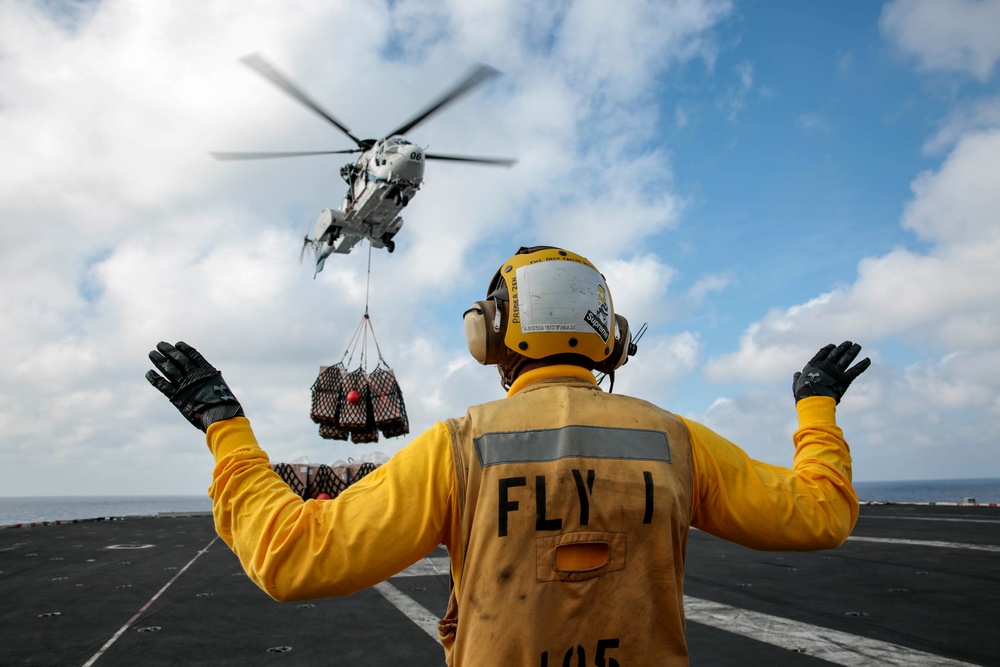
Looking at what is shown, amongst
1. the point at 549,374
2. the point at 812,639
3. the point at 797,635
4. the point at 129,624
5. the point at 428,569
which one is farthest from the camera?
the point at 428,569

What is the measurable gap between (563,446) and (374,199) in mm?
16040

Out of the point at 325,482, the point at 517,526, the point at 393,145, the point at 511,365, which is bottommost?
the point at 517,526

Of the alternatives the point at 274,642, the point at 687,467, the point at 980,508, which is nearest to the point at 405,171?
the point at 274,642

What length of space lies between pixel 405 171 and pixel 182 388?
1492 cm

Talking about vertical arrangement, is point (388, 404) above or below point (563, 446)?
above

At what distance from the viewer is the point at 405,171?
16297mm

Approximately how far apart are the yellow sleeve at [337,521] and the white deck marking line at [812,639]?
17.7 feet

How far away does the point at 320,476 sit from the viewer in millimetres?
15070

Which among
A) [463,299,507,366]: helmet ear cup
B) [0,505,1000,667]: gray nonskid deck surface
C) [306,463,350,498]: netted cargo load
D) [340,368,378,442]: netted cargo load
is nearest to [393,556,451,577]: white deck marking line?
[0,505,1000,667]: gray nonskid deck surface

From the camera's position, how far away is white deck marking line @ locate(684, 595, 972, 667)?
5.57 m

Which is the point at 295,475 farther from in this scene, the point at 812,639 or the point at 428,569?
the point at 812,639

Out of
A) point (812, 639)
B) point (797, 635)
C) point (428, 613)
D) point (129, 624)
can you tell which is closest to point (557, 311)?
point (812, 639)

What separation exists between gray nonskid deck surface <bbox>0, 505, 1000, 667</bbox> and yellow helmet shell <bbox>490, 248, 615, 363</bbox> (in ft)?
16.0

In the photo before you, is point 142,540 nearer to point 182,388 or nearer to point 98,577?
point 98,577
